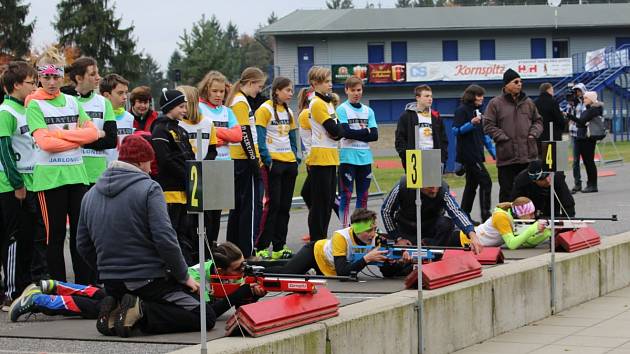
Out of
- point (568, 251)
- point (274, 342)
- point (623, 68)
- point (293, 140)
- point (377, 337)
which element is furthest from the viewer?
point (623, 68)

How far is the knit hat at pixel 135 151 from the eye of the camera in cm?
810

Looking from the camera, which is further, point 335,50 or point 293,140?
point 335,50

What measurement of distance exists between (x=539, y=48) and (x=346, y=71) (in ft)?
44.8

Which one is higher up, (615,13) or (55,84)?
(615,13)

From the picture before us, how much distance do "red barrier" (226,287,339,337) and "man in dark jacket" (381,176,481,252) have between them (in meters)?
3.07

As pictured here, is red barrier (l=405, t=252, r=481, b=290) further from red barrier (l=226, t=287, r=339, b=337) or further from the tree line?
the tree line

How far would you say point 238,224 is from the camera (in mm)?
12398

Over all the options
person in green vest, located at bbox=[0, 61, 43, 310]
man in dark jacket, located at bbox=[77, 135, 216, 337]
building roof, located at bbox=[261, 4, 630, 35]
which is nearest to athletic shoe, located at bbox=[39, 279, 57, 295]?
person in green vest, located at bbox=[0, 61, 43, 310]

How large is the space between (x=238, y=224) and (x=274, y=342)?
16.5 feet

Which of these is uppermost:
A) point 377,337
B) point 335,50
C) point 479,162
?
point 335,50

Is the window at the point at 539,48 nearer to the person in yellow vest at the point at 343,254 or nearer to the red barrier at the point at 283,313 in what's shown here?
the person in yellow vest at the point at 343,254

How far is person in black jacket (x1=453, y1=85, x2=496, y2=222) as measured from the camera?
1586 cm

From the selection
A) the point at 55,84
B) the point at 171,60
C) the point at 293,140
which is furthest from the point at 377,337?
the point at 171,60

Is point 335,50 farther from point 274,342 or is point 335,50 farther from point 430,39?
point 274,342
